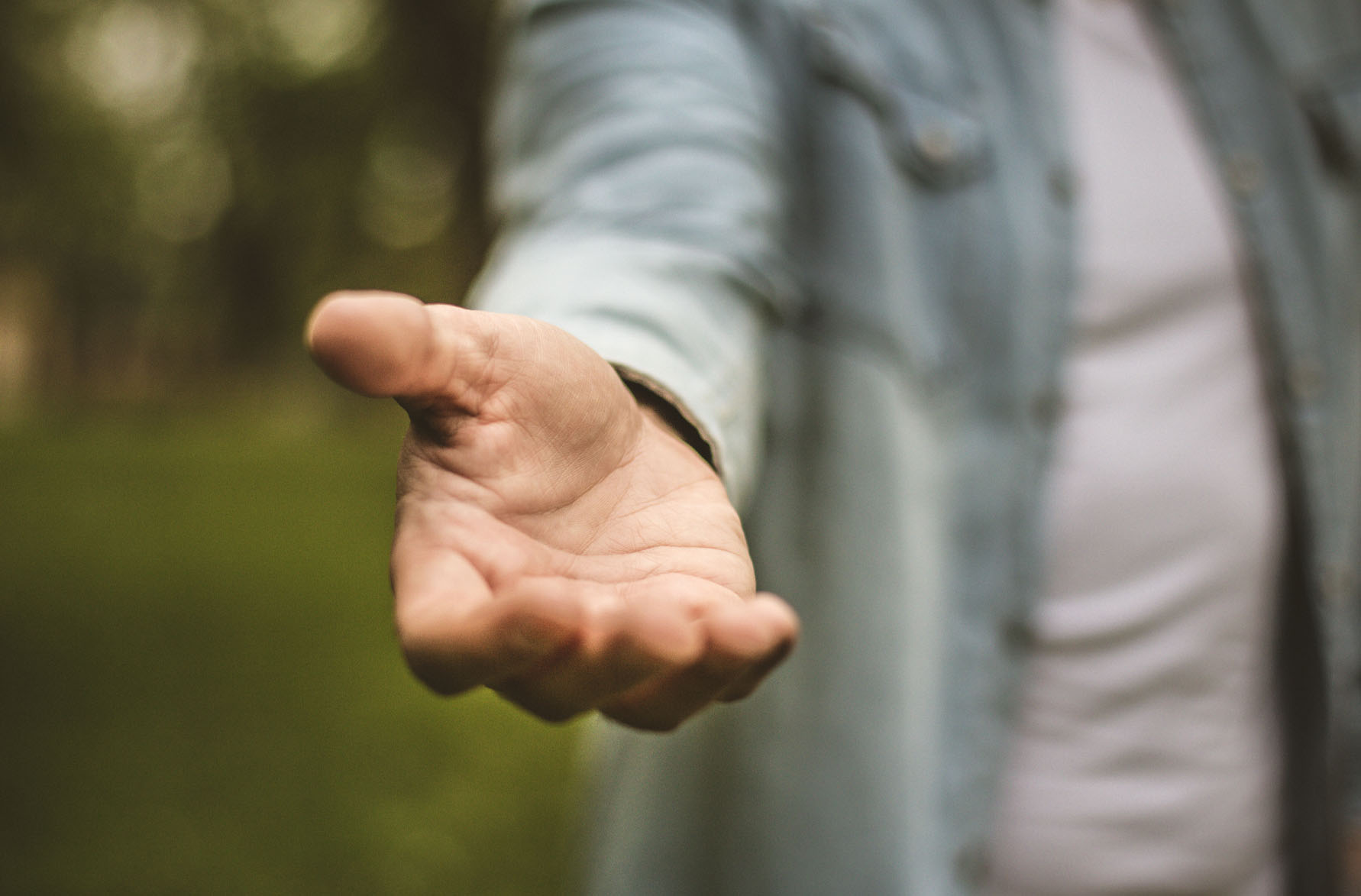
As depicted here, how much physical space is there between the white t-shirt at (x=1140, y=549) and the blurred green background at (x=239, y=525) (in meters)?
2.50

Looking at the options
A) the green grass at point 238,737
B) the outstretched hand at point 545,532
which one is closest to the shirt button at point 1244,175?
the outstretched hand at point 545,532

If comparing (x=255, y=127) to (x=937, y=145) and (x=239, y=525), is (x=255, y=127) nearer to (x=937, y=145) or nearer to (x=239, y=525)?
(x=239, y=525)

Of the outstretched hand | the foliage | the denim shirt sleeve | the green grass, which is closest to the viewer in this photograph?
the outstretched hand

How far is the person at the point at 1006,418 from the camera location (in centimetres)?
157

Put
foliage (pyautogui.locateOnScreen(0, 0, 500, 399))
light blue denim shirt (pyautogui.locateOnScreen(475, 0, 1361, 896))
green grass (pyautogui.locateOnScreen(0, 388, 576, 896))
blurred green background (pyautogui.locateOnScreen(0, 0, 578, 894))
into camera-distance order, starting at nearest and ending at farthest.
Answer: light blue denim shirt (pyautogui.locateOnScreen(475, 0, 1361, 896)) < green grass (pyautogui.locateOnScreen(0, 388, 576, 896)) < blurred green background (pyautogui.locateOnScreen(0, 0, 578, 894)) < foliage (pyautogui.locateOnScreen(0, 0, 500, 399))

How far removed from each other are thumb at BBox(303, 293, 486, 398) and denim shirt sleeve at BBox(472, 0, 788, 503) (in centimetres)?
27

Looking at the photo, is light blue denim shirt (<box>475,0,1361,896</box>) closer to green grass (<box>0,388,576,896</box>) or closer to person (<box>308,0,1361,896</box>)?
person (<box>308,0,1361,896</box>)

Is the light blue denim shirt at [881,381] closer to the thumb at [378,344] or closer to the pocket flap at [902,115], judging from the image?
the pocket flap at [902,115]

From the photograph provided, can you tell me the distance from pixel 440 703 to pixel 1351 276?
4.55m

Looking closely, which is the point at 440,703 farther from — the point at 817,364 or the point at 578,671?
the point at 578,671

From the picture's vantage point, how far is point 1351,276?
179 centimetres

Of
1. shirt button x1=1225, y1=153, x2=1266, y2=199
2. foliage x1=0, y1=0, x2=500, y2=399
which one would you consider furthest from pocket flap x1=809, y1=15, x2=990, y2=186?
foliage x1=0, y1=0, x2=500, y2=399

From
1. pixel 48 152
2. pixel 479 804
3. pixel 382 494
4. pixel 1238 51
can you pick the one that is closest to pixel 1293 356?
pixel 1238 51

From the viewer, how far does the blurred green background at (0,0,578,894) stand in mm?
3887
